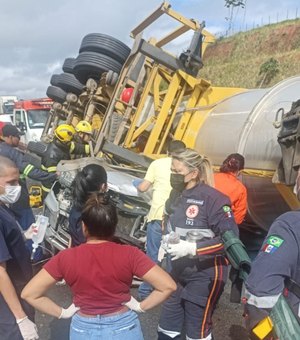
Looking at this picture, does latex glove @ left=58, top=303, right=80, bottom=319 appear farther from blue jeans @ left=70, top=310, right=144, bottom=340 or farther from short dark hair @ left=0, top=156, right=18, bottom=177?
short dark hair @ left=0, top=156, right=18, bottom=177

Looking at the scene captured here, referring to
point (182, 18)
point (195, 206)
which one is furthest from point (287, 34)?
point (195, 206)

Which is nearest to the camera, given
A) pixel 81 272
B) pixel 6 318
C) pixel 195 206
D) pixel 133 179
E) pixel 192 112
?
pixel 81 272

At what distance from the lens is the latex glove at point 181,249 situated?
2.88 m

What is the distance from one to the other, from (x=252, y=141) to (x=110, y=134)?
2286 millimetres

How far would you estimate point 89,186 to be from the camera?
315cm

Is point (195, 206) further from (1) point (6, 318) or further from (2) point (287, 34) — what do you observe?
(2) point (287, 34)

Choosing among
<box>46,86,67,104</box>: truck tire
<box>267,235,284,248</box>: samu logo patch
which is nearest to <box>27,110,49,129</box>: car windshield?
<box>46,86,67,104</box>: truck tire

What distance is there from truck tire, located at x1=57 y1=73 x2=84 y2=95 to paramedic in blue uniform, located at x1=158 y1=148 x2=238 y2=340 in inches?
273

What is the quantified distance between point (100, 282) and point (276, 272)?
788 millimetres

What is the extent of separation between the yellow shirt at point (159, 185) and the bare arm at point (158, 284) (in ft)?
7.54

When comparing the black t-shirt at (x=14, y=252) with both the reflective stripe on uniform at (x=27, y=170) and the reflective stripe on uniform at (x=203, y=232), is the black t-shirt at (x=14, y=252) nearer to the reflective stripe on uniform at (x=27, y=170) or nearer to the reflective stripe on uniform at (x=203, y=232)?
the reflective stripe on uniform at (x=203, y=232)

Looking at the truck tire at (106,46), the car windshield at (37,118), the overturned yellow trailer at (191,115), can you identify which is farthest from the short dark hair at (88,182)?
the car windshield at (37,118)

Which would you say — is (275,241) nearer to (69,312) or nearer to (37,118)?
(69,312)

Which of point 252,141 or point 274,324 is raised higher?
point 252,141
